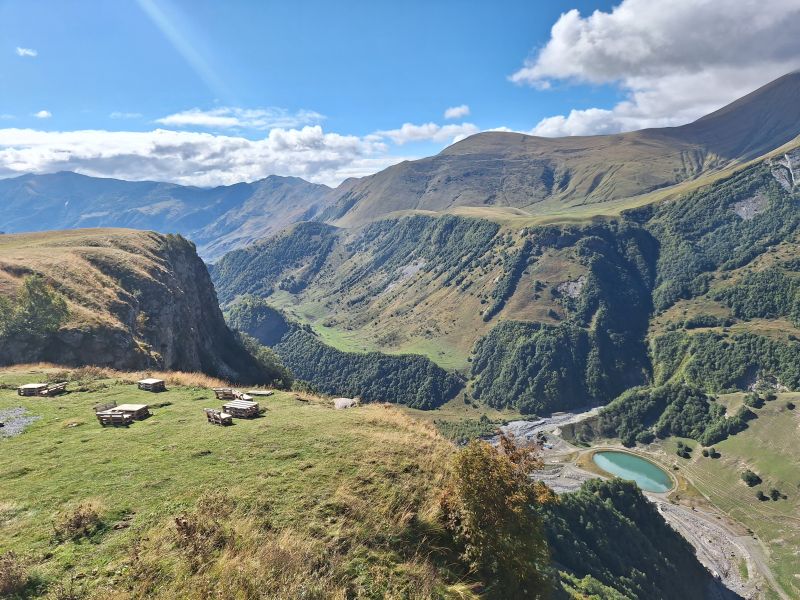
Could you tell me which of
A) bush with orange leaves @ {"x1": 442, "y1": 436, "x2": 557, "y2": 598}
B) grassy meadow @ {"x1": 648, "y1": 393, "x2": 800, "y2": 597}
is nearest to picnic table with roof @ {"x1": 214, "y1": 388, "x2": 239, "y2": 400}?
bush with orange leaves @ {"x1": 442, "y1": 436, "x2": 557, "y2": 598}

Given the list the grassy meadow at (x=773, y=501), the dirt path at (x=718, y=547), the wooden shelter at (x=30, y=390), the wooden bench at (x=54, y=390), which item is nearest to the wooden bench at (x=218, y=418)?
the wooden bench at (x=54, y=390)

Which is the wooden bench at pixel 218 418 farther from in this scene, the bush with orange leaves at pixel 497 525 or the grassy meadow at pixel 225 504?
the bush with orange leaves at pixel 497 525

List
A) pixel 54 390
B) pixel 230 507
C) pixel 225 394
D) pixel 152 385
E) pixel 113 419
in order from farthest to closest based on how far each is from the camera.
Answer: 1. pixel 152 385
2. pixel 225 394
3. pixel 54 390
4. pixel 113 419
5. pixel 230 507

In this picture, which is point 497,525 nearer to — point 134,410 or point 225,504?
point 225,504

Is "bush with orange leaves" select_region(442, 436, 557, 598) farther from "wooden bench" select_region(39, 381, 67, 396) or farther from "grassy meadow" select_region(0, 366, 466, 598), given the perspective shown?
"wooden bench" select_region(39, 381, 67, 396)

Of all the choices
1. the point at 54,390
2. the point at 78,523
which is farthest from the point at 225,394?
the point at 78,523

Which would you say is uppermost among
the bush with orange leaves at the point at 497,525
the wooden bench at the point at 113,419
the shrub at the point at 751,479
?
the wooden bench at the point at 113,419

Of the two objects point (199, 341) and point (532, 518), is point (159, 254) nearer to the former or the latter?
point (199, 341)
